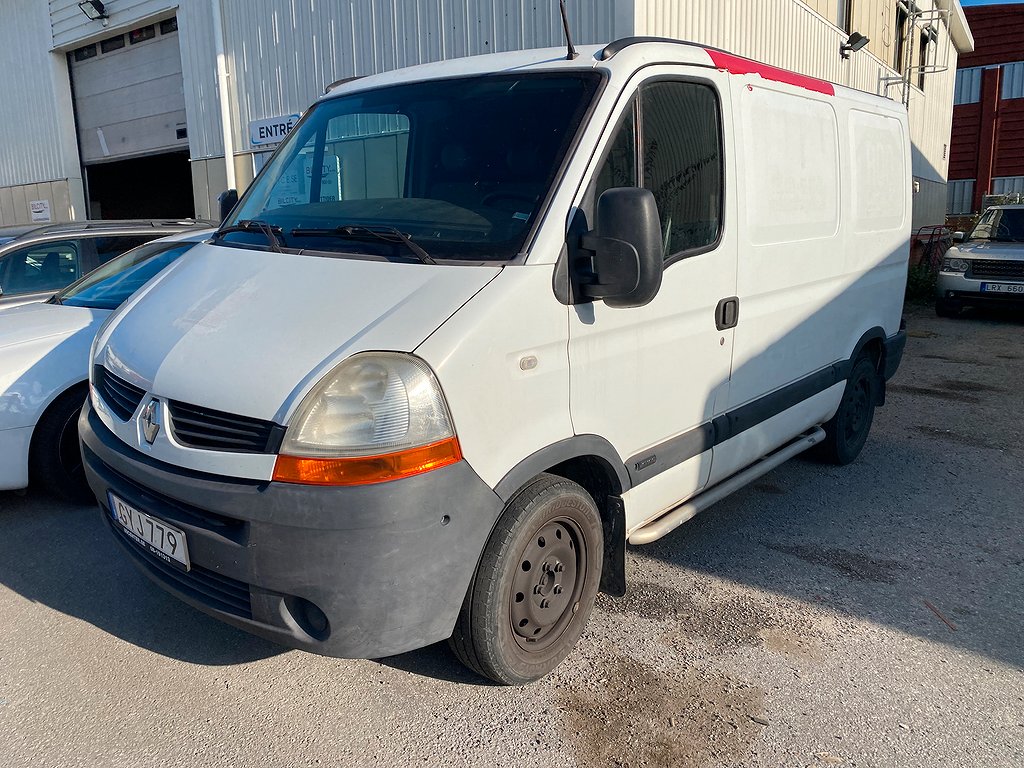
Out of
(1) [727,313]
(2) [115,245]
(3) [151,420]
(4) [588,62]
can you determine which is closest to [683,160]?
(4) [588,62]

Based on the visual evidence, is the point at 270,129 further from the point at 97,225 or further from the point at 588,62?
the point at 588,62

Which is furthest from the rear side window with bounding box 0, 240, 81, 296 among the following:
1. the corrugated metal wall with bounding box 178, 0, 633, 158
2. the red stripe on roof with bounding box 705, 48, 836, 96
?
the red stripe on roof with bounding box 705, 48, 836, 96

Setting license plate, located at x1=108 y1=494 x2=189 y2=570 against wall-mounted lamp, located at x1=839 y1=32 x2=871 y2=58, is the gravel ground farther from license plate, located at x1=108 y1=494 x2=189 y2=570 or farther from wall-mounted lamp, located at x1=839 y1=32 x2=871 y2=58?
wall-mounted lamp, located at x1=839 y1=32 x2=871 y2=58

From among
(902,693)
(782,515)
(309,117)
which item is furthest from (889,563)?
(309,117)

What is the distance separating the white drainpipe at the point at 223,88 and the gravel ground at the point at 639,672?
821 centimetres

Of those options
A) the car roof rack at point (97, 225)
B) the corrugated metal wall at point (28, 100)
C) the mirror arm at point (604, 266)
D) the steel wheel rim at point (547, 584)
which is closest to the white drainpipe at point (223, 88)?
the car roof rack at point (97, 225)

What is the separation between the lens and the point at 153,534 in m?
2.64

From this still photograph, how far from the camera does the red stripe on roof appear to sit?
3504 millimetres

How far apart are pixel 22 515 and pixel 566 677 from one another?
10.7 feet

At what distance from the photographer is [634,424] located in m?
3.07

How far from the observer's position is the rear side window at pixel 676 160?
2.95 meters

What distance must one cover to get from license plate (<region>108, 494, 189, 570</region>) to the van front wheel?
36.5 inches

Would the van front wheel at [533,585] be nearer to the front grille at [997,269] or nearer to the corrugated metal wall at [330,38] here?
the corrugated metal wall at [330,38]

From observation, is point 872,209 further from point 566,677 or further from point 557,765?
point 557,765
